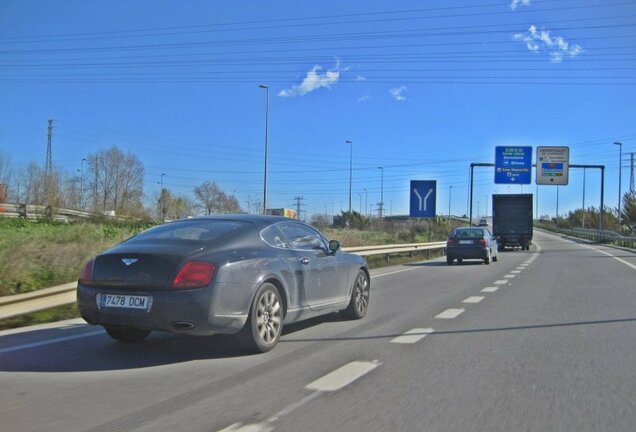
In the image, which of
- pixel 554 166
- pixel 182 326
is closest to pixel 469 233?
pixel 182 326

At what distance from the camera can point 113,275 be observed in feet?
19.9

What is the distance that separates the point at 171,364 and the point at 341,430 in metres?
2.48

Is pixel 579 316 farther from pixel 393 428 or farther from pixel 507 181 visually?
pixel 507 181

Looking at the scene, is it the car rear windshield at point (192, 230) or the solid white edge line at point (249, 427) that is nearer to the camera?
the solid white edge line at point (249, 427)

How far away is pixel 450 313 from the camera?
953cm

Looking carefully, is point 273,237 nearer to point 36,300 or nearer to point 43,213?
point 36,300

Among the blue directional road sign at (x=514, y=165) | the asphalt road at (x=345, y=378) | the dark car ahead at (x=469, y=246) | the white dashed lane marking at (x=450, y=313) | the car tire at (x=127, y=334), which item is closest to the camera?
the asphalt road at (x=345, y=378)

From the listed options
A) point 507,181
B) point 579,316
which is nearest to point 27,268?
point 579,316

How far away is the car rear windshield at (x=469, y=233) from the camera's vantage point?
2308cm

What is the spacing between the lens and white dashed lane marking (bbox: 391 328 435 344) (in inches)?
282

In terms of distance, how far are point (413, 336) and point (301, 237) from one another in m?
1.87

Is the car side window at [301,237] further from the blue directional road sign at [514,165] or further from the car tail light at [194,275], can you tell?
the blue directional road sign at [514,165]

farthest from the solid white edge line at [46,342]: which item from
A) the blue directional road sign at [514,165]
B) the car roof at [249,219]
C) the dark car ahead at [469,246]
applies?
the blue directional road sign at [514,165]

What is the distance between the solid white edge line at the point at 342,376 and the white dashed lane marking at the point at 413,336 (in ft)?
3.83
